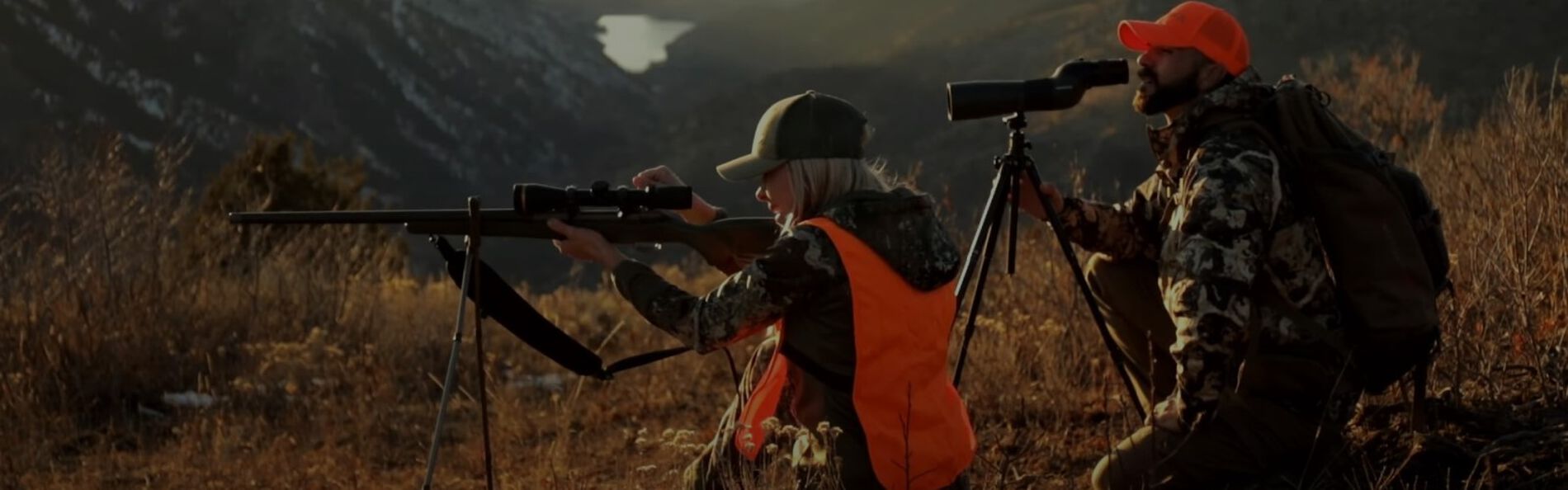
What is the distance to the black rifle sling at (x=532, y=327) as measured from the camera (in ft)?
13.5

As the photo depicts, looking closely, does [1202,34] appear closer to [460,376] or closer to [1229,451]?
[1229,451]

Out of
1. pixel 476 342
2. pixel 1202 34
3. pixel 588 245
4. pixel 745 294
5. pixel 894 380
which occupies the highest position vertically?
pixel 1202 34

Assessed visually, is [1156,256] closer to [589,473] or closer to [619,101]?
[589,473]

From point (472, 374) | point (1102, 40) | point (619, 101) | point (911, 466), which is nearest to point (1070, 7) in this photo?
point (1102, 40)

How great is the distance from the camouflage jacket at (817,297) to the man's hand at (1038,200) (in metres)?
0.80

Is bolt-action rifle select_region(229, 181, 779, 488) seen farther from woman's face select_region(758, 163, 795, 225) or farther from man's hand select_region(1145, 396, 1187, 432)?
man's hand select_region(1145, 396, 1187, 432)

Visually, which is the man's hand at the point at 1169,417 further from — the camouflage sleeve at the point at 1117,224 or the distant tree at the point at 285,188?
the distant tree at the point at 285,188

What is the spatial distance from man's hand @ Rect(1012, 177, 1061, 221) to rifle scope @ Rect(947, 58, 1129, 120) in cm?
25

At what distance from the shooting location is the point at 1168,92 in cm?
423

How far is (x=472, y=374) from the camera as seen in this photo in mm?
7688

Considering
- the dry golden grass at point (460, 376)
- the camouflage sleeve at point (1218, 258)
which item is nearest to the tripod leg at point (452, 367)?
the dry golden grass at point (460, 376)

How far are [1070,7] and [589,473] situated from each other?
167ft

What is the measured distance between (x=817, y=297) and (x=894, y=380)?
277mm

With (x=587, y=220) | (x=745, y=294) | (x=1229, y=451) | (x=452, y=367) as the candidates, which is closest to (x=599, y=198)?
(x=587, y=220)
